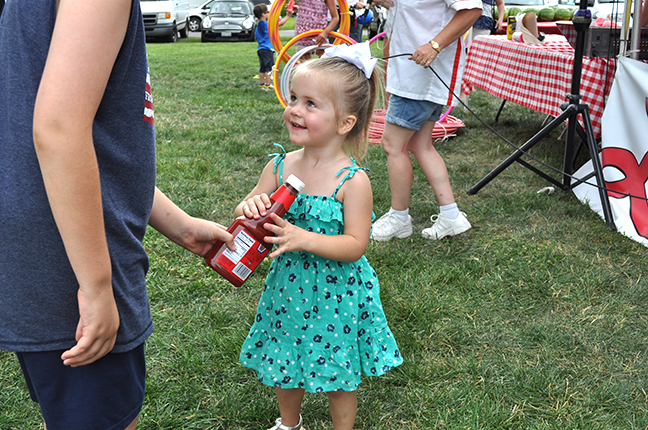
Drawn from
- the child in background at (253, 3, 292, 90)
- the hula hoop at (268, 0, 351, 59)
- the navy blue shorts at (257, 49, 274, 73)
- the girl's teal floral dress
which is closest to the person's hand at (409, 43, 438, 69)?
the girl's teal floral dress

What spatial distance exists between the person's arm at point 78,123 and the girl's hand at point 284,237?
21.7 inches

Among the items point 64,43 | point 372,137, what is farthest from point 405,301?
point 372,137

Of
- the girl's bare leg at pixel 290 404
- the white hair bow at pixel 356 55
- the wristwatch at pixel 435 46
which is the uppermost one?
the white hair bow at pixel 356 55

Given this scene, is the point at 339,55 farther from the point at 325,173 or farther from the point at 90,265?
the point at 90,265

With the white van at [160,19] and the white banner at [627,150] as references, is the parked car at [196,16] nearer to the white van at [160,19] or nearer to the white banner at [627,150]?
the white van at [160,19]

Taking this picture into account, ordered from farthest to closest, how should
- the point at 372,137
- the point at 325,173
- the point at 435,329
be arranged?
the point at 372,137 → the point at 435,329 → the point at 325,173

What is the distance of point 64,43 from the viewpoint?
86 centimetres

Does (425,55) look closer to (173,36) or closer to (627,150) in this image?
(627,150)

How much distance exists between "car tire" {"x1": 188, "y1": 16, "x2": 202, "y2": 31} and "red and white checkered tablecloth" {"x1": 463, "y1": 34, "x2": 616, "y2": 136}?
18359 mm

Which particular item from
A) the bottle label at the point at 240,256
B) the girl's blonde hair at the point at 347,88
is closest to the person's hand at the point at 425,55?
the girl's blonde hair at the point at 347,88

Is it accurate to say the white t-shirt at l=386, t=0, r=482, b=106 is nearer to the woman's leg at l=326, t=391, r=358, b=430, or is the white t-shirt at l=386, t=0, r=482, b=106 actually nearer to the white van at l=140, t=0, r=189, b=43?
the woman's leg at l=326, t=391, r=358, b=430

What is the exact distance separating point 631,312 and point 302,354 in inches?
70.9

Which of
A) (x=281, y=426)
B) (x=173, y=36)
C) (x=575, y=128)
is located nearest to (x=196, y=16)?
(x=173, y=36)

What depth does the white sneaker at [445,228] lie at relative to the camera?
11.6ft
